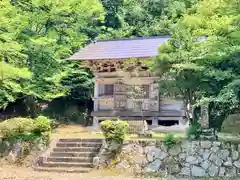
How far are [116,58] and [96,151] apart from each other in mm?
7104

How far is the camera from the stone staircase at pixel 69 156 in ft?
43.3

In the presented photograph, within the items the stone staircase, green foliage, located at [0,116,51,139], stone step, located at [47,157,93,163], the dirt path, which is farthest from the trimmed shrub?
the dirt path

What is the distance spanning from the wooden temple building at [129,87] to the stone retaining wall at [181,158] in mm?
6811

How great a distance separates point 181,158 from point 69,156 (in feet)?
12.8

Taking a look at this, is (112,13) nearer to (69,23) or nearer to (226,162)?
(69,23)

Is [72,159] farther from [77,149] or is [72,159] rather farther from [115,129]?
[115,129]

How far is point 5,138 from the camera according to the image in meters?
14.7

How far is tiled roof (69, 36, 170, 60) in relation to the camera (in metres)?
20.0

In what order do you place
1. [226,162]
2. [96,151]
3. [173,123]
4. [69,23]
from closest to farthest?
[226,162], [96,151], [173,123], [69,23]

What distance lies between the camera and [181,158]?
41.4 feet

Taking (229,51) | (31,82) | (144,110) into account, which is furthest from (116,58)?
(229,51)

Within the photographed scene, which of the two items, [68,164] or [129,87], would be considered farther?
[129,87]

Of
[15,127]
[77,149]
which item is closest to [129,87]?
[77,149]

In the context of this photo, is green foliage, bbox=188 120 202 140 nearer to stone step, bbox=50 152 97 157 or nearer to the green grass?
the green grass
